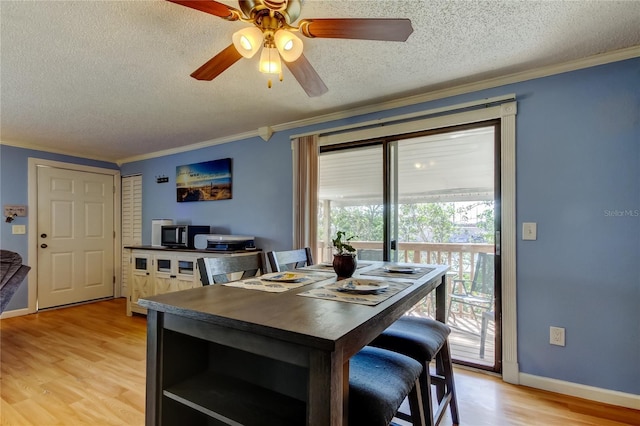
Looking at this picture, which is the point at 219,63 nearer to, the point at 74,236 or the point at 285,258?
the point at 285,258

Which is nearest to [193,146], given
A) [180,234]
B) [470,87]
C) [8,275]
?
[180,234]

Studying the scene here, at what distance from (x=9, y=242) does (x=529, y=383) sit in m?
5.54

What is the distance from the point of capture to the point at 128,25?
1655 mm

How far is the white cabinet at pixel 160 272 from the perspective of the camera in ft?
11.1

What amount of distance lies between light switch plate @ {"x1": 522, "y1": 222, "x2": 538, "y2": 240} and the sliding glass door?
0.59 feet

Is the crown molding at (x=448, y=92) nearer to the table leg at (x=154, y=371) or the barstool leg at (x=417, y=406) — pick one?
the barstool leg at (x=417, y=406)

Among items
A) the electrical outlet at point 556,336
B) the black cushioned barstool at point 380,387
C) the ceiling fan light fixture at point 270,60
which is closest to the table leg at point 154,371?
the black cushioned barstool at point 380,387

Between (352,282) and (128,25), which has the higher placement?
(128,25)

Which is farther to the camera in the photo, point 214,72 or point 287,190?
point 287,190

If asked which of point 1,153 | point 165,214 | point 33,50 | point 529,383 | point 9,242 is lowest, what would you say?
point 529,383

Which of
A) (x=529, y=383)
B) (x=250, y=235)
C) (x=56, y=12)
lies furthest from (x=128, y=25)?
(x=529, y=383)

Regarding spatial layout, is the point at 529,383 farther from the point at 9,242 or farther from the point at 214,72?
the point at 9,242

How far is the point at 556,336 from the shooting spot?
2092mm

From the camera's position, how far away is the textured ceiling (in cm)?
155
